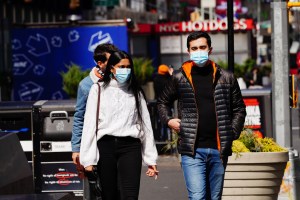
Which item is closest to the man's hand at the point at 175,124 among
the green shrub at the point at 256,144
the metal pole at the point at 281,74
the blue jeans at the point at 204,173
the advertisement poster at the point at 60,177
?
the blue jeans at the point at 204,173

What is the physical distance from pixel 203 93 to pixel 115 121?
69cm

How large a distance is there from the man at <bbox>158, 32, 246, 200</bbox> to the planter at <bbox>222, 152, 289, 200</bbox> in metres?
1.48

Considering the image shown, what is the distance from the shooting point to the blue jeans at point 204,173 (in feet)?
23.9

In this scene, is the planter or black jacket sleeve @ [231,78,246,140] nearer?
black jacket sleeve @ [231,78,246,140]

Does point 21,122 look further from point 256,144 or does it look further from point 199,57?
point 199,57

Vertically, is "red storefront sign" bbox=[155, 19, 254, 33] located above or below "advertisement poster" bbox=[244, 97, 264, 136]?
above

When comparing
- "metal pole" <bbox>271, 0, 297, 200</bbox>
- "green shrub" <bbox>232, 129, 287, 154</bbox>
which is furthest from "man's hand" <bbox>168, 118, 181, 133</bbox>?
"metal pole" <bbox>271, 0, 297, 200</bbox>

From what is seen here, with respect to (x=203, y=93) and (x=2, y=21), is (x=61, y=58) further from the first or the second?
(x=203, y=93)

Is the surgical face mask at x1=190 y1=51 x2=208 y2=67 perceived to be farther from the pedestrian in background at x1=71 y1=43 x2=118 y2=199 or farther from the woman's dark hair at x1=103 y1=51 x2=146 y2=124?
the pedestrian in background at x1=71 y1=43 x2=118 y2=199

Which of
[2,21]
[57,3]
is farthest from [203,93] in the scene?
[57,3]

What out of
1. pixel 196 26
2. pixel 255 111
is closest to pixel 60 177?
pixel 255 111

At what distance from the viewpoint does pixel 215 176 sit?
7430 millimetres

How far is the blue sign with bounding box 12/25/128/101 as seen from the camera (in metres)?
29.2

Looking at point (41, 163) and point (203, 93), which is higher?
point (203, 93)
